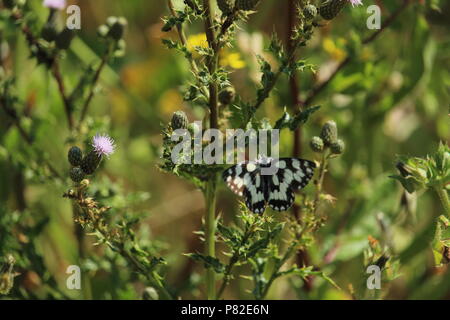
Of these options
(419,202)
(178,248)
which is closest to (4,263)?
(178,248)

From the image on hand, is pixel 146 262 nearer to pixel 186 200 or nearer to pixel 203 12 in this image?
pixel 203 12

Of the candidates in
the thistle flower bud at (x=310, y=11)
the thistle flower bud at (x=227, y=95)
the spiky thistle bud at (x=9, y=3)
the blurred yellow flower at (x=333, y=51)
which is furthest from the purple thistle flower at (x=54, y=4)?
the blurred yellow flower at (x=333, y=51)

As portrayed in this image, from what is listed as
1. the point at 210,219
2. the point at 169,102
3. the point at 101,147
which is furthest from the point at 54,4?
the point at 169,102

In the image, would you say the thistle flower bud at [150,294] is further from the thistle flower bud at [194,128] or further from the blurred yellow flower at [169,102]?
the blurred yellow flower at [169,102]

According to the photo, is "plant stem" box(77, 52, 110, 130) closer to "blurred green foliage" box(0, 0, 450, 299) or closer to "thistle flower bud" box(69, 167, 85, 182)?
"blurred green foliage" box(0, 0, 450, 299)

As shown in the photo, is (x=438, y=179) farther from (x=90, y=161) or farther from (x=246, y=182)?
(x=90, y=161)
